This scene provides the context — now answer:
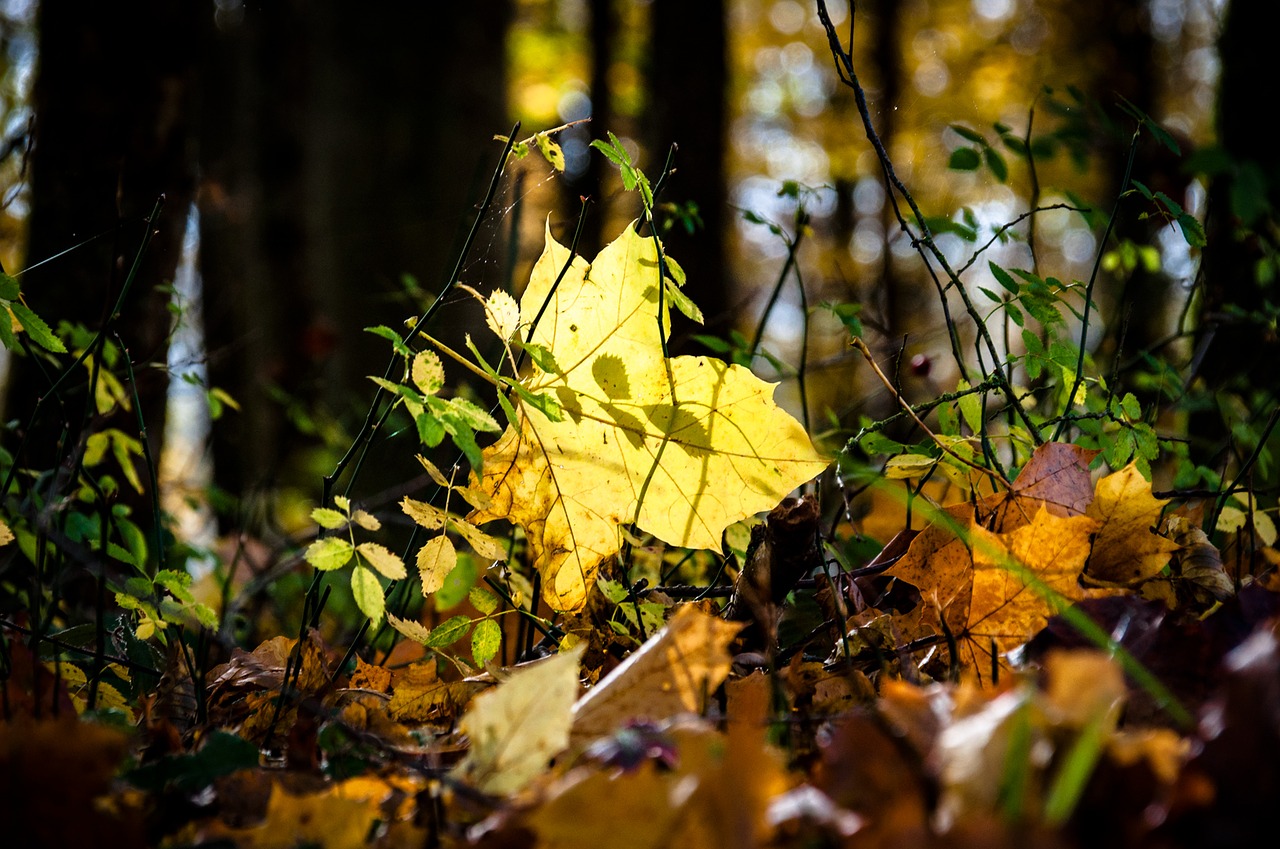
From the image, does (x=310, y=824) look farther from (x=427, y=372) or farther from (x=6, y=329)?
(x=6, y=329)

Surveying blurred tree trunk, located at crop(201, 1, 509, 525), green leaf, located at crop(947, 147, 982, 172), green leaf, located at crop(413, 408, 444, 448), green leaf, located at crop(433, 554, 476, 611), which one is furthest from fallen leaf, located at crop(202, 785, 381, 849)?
blurred tree trunk, located at crop(201, 1, 509, 525)

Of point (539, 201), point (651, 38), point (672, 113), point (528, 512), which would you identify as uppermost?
point (651, 38)

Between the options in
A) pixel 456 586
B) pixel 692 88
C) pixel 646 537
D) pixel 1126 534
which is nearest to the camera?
pixel 1126 534

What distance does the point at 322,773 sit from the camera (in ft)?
2.40

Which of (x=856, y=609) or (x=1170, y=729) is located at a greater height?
(x=1170, y=729)

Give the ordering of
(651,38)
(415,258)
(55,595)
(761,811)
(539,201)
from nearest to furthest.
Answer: (761,811)
(55,595)
(415,258)
(651,38)
(539,201)

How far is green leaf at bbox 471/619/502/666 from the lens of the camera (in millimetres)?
907

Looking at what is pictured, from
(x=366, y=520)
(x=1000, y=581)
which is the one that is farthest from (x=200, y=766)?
(x=1000, y=581)

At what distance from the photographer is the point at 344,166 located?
4.77m

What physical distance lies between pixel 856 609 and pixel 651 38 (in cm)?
427

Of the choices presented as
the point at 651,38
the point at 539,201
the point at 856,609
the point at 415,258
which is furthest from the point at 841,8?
the point at 856,609

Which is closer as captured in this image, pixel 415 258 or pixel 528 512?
pixel 528 512

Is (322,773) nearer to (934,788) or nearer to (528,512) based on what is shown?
(528,512)

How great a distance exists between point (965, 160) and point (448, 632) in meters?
1.07
